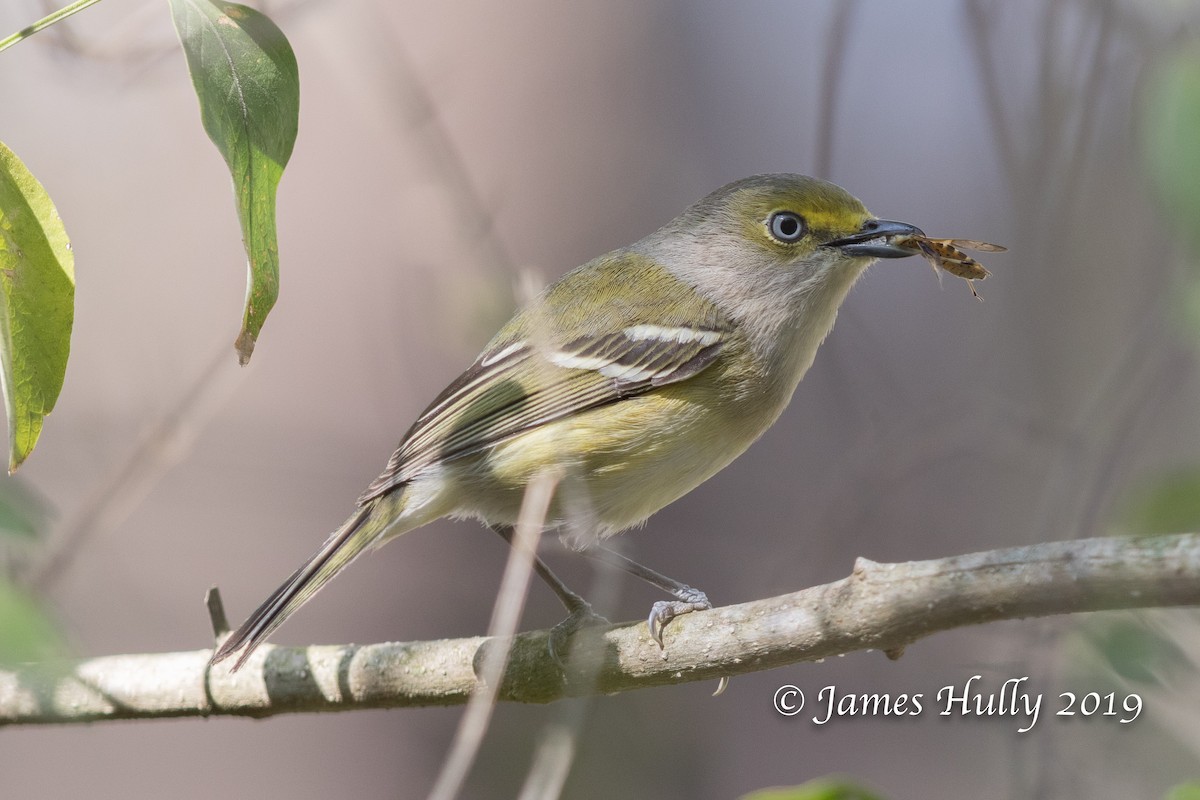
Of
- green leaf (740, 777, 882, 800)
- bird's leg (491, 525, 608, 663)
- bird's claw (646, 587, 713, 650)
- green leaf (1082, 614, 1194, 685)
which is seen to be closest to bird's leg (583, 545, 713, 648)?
bird's claw (646, 587, 713, 650)

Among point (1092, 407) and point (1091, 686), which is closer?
point (1091, 686)

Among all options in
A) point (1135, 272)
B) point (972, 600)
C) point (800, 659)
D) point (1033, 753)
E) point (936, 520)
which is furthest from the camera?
point (936, 520)

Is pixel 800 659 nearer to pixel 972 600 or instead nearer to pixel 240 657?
pixel 972 600

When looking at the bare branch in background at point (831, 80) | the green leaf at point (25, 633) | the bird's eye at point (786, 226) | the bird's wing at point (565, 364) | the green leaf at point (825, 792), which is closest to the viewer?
the green leaf at point (825, 792)

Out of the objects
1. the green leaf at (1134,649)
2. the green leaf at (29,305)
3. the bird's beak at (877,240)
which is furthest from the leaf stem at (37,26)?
the bird's beak at (877,240)

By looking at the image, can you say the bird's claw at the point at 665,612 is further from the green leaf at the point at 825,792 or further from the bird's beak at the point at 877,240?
the bird's beak at the point at 877,240

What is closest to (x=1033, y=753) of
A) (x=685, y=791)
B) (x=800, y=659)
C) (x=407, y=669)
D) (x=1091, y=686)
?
(x=1091, y=686)

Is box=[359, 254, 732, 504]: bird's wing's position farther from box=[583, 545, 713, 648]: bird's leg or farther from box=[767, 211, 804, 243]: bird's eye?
box=[583, 545, 713, 648]: bird's leg
